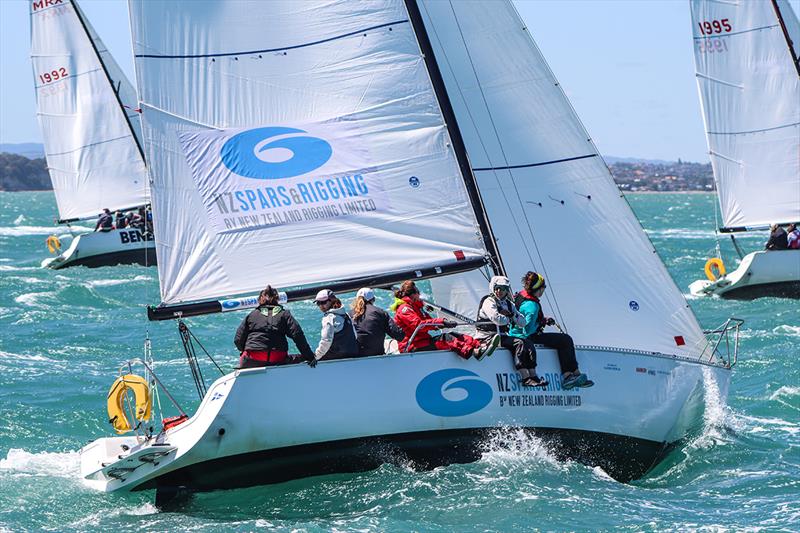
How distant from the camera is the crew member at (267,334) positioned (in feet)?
37.0

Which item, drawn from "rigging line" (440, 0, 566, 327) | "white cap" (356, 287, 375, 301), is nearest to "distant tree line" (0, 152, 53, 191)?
"rigging line" (440, 0, 566, 327)

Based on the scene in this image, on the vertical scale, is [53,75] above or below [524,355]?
above

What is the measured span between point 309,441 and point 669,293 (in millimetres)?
4167

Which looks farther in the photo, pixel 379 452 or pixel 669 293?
pixel 669 293

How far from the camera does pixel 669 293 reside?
13203 millimetres

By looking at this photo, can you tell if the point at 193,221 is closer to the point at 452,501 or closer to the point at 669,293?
the point at 452,501

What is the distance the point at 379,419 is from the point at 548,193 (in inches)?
130

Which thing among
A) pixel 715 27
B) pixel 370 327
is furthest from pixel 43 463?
pixel 715 27

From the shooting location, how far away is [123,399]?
11812 mm

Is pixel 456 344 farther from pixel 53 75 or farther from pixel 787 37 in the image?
pixel 53 75

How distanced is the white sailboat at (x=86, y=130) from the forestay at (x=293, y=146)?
82.9 ft

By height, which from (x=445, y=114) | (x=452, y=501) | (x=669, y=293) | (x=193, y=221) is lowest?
(x=452, y=501)

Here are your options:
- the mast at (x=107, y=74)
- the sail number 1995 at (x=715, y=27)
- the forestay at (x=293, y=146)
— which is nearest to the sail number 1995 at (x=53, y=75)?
the mast at (x=107, y=74)

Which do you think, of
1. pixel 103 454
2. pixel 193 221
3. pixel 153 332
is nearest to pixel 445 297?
pixel 193 221
